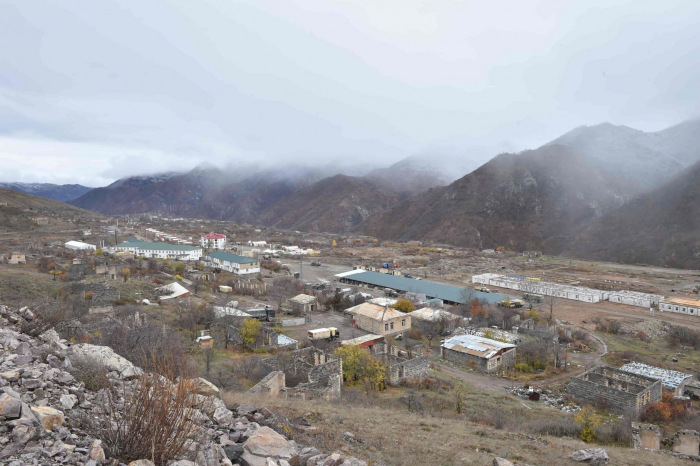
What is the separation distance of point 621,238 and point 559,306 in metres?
57.0

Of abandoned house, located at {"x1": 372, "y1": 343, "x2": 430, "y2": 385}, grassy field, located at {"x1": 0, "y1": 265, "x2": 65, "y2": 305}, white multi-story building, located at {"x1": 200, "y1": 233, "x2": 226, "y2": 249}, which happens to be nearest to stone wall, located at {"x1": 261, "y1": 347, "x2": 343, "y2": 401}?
abandoned house, located at {"x1": 372, "y1": 343, "x2": 430, "y2": 385}

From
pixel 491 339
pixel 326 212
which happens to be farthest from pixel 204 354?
pixel 326 212

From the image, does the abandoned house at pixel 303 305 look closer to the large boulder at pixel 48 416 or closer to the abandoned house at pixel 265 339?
the abandoned house at pixel 265 339

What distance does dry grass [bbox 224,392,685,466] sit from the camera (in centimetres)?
759

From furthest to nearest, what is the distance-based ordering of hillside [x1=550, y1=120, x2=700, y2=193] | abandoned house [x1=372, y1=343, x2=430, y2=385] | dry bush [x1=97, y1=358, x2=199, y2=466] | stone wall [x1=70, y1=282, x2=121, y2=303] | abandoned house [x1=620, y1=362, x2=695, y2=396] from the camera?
hillside [x1=550, y1=120, x2=700, y2=193] < stone wall [x1=70, y1=282, x2=121, y2=303] < abandoned house [x1=620, y1=362, x2=695, y2=396] < abandoned house [x1=372, y1=343, x2=430, y2=385] < dry bush [x1=97, y1=358, x2=199, y2=466]

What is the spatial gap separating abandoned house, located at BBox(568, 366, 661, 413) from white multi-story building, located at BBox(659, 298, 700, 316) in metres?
25.0

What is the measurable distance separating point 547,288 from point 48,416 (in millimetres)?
49782

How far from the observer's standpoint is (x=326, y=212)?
161 metres

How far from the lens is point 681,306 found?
125 feet

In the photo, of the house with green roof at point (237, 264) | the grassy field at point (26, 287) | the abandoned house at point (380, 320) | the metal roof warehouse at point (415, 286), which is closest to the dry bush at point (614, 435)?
the abandoned house at point (380, 320)

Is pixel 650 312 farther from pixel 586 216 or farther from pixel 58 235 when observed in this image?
pixel 58 235

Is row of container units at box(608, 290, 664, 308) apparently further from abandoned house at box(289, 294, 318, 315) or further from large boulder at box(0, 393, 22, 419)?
large boulder at box(0, 393, 22, 419)

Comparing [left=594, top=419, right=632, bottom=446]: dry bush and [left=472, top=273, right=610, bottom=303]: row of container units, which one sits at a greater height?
[left=594, top=419, right=632, bottom=446]: dry bush

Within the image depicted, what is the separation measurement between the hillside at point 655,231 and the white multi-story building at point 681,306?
38.0 metres
